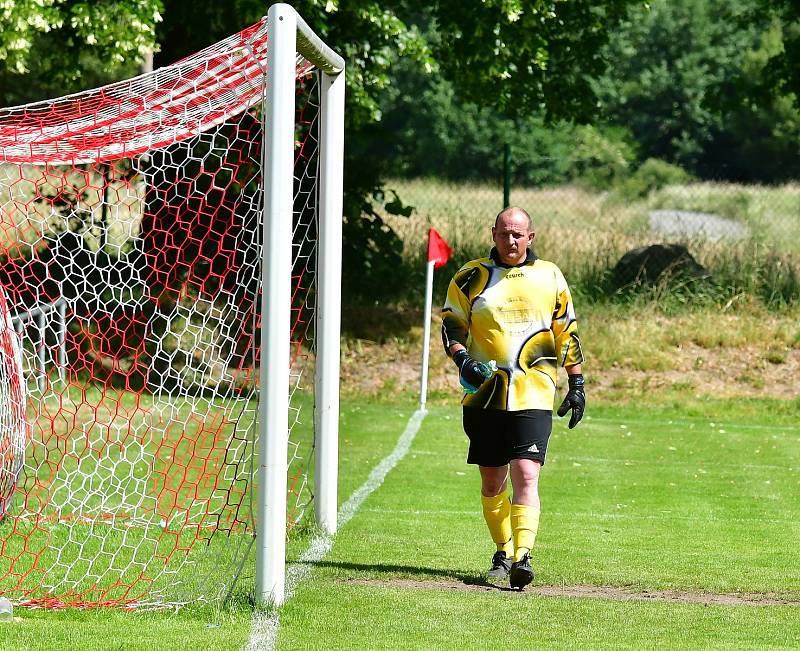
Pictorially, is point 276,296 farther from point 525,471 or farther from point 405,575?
point 405,575

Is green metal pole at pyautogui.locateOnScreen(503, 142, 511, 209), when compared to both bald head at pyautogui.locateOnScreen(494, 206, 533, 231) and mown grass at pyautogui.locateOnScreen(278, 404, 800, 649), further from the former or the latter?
bald head at pyautogui.locateOnScreen(494, 206, 533, 231)

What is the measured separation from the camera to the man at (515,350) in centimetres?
622

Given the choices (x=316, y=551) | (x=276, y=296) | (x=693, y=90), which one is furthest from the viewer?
(x=693, y=90)

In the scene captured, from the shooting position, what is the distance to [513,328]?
6230mm

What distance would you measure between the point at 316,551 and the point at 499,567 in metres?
1.11

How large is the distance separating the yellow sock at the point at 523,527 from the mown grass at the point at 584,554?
0.21 meters

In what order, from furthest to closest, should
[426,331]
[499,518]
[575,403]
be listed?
[426,331]
[499,518]
[575,403]

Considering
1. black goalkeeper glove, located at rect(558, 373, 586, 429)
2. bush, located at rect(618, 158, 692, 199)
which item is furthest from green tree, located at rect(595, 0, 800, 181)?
black goalkeeper glove, located at rect(558, 373, 586, 429)

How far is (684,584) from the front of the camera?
649 cm

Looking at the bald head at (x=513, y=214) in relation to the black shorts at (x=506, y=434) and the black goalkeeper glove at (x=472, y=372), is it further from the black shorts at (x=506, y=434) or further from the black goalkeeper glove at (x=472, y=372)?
the black shorts at (x=506, y=434)

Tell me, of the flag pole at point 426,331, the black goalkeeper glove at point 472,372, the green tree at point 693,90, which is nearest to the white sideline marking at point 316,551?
the black goalkeeper glove at point 472,372

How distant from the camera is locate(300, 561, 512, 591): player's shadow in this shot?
21.0 ft

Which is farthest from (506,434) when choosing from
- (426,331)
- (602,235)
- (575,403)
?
(602,235)

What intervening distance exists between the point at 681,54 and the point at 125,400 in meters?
55.6
